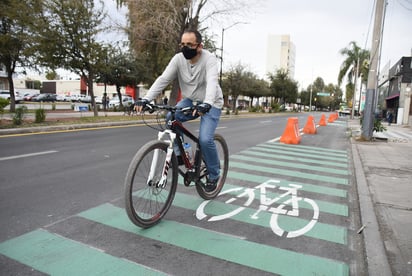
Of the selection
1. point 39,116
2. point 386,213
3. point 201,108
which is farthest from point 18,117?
point 386,213

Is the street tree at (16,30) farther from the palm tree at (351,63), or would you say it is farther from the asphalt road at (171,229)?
the palm tree at (351,63)

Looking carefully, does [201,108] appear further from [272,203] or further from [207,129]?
[272,203]

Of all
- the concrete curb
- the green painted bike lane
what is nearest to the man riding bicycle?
the green painted bike lane

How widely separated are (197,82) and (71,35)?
51.9 feet

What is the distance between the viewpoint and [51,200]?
4164mm

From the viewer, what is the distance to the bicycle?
3.17 metres

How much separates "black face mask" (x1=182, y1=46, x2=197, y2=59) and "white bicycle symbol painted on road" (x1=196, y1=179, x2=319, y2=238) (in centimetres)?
187

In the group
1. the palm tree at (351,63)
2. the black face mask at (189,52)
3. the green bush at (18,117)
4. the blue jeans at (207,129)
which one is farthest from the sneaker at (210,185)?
the palm tree at (351,63)

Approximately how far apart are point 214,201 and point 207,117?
128 centimetres

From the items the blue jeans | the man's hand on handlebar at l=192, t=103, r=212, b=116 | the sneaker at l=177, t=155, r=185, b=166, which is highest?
the man's hand on handlebar at l=192, t=103, r=212, b=116

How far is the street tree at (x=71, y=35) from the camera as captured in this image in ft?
55.4

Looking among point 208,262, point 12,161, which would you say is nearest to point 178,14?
point 12,161

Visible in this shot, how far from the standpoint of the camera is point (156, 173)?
3.42m

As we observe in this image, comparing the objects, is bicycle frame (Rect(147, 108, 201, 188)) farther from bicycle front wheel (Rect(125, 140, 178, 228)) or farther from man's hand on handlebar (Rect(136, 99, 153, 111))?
man's hand on handlebar (Rect(136, 99, 153, 111))
